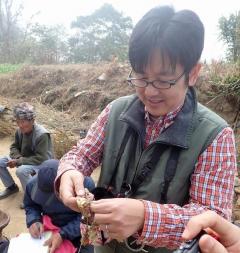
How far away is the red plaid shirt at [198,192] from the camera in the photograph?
3.55 ft

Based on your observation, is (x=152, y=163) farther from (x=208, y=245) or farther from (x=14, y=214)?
(x=14, y=214)

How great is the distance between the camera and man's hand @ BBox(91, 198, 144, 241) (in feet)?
3.20

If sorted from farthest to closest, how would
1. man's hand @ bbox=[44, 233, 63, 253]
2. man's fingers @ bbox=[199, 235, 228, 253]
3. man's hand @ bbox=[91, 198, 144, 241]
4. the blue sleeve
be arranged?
the blue sleeve < man's hand @ bbox=[44, 233, 63, 253] < man's hand @ bbox=[91, 198, 144, 241] < man's fingers @ bbox=[199, 235, 228, 253]

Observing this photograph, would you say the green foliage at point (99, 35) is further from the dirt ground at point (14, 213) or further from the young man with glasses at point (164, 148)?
the young man with glasses at point (164, 148)

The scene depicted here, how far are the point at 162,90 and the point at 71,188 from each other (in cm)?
45

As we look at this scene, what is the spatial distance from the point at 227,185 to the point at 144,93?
41 cm

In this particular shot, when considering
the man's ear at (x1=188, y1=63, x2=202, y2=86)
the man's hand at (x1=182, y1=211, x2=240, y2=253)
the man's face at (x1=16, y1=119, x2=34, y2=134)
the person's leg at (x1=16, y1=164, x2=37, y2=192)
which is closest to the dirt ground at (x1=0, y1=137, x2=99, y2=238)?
the person's leg at (x1=16, y1=164, x2=37, y2=192)

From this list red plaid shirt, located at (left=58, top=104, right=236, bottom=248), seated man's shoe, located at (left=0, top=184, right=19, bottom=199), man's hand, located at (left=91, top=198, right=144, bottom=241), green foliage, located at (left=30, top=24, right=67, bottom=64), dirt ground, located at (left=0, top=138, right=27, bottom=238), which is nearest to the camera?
man's hand, located at (left=91, top=198, right=144, bottom=241)

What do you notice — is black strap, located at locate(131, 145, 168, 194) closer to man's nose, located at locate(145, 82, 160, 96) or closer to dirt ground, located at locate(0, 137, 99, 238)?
man's nose, located at locate(145, 82, 160, 96)

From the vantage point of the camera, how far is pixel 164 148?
1240mm

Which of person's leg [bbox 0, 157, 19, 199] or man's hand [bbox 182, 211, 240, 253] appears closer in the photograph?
man's hand [bbox 182, 211, 240, 253]

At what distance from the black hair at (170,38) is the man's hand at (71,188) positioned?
0.42 meters

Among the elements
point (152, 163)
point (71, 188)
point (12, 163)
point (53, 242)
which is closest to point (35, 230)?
point (53, 242)

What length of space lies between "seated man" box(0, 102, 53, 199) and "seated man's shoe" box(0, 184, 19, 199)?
0.7 inches
